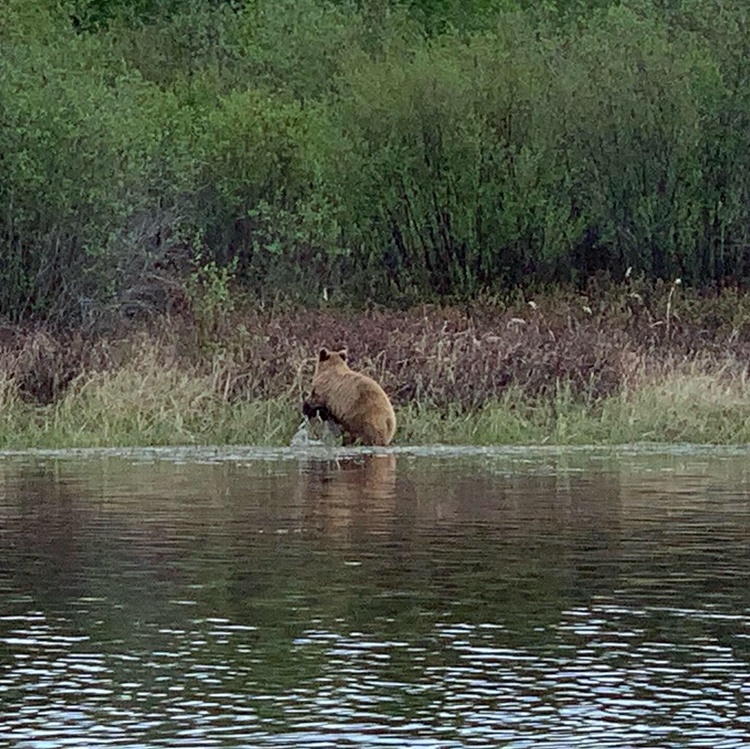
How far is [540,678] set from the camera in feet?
35.5

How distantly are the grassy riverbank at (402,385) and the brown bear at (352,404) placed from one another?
88 cm

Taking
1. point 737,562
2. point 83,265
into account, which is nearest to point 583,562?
point 737,562

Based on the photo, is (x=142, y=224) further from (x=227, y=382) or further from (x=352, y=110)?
(x=227, y=382)

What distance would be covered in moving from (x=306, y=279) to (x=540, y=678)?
78.3 ft

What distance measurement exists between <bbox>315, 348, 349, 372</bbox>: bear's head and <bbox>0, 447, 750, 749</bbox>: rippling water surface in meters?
2.30

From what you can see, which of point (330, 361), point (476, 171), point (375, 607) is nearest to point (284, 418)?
point (330, 361)

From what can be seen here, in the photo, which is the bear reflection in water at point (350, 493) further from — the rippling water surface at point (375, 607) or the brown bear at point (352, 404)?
the brown bear at point (352, 404)

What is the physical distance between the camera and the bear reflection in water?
1756 cm

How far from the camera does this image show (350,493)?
19719 millimetres

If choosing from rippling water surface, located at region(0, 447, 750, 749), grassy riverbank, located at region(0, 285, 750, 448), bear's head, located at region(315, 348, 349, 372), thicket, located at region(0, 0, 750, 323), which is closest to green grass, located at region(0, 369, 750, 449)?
grassy riverbank, located at region(0, 285, 750, 448)

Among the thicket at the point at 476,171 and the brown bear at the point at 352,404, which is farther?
the thicket at the point at 476,171

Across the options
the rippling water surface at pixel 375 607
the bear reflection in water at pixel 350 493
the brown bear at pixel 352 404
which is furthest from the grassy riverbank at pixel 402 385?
the rippling water surface at pixel 375 607

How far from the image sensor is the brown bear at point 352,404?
936 inches

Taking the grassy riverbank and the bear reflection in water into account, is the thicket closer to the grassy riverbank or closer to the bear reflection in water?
the grassy riverbank
